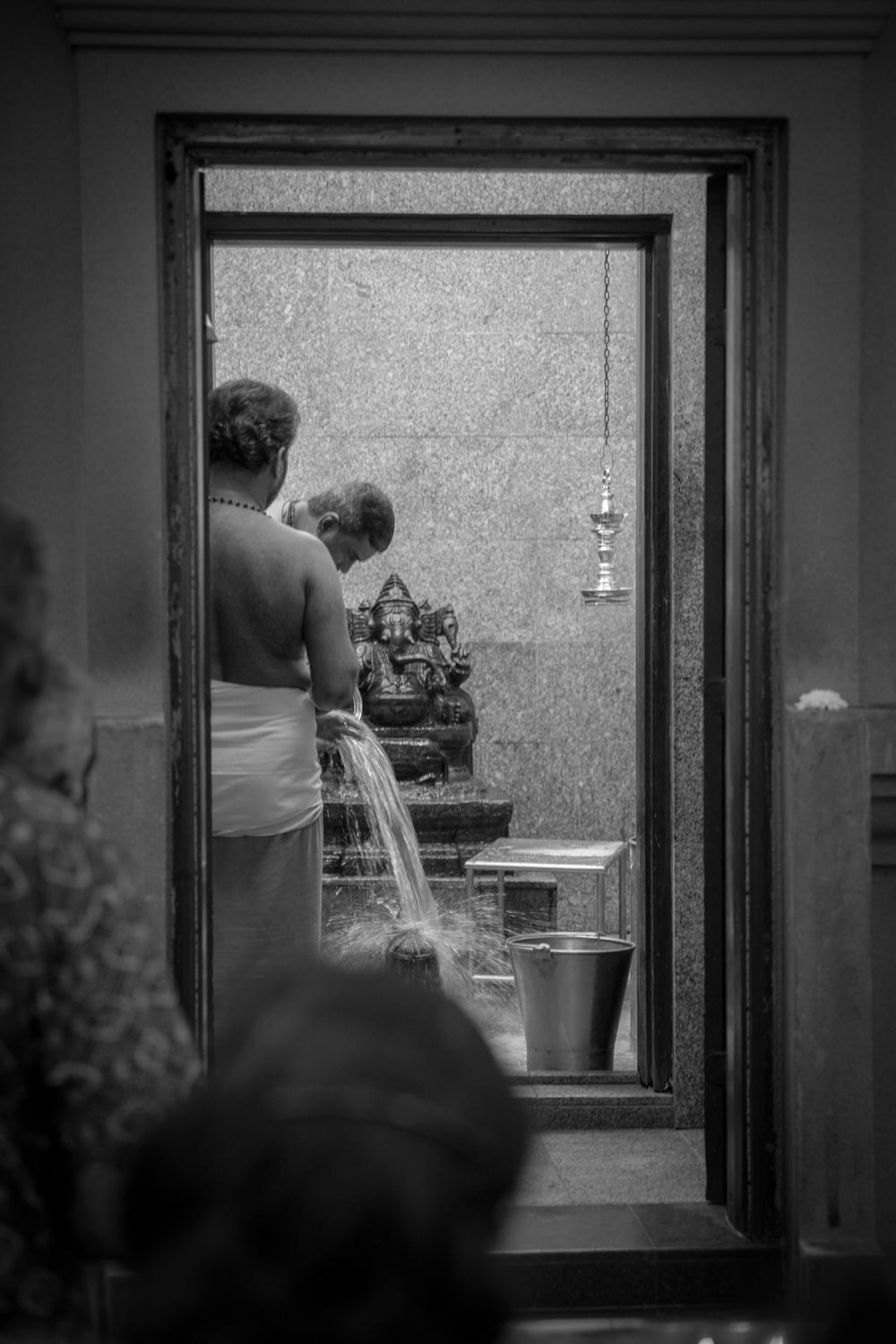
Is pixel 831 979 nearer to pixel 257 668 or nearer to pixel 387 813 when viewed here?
pixel 257 668

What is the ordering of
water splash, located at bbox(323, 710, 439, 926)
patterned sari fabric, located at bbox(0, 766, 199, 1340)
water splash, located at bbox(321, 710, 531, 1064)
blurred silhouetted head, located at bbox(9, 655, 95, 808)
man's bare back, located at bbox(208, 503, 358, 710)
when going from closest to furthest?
patterned sari fabric, located at bbox(0, 766, 199, 1340) → blurred silhouetted head, located at bbox(9, 655, 95, 808) → man's bare back, located at bbox(208, 503, 358, 710) → water splash, located at bbox(323, 710, 439, 926) → water splash, located at bbox(321, 710, 531, 1064)

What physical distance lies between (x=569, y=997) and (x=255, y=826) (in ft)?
5.85

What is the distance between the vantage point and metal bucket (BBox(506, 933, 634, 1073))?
5660 millimetres

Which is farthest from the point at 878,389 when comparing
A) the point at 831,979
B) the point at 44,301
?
the point at 44,301

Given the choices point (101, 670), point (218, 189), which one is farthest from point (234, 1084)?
point (218, 189)

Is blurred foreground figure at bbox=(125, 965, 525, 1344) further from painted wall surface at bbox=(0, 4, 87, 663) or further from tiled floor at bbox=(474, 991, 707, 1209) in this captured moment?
tiled floor at bbox=(474, 991, 707, 1209)

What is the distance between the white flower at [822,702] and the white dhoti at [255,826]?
145 cm

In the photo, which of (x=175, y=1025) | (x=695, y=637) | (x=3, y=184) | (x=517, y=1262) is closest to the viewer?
(x=175, y=1025)

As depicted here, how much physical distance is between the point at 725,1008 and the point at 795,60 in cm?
231

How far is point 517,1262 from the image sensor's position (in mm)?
3836

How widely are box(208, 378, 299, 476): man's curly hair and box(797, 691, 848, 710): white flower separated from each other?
1.59 metres

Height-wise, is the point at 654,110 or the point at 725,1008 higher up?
the point at 654,110

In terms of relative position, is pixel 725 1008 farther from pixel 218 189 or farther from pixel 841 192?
pixel 218 189

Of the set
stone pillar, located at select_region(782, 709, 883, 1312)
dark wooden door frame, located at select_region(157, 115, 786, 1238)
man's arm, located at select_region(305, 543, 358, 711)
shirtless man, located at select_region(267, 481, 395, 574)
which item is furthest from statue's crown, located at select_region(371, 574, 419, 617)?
stone pillar, located at select_region(782, 709, 883, 1312)
